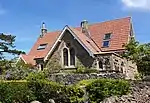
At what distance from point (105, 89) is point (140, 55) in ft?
49.2

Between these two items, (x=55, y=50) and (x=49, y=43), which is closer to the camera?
(x=55, y=50)

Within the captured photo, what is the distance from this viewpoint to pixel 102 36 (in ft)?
145

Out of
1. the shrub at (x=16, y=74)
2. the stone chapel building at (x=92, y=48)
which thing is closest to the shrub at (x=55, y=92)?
the shrub at (x=16, y=74)

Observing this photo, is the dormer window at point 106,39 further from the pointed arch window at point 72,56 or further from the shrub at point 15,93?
the shrub at point 15,93

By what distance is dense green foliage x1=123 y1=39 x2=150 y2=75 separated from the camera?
111ft

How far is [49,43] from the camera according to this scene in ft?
157

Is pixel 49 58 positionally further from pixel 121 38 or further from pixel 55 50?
pixel 121 38

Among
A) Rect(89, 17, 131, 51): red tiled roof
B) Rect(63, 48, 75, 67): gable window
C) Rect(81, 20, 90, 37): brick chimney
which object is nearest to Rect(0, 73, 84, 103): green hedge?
Rect(63, 48, 75, 67): gable window

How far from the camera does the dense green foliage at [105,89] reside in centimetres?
2123

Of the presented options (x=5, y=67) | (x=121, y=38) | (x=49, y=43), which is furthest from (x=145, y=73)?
(x=49, y=43)

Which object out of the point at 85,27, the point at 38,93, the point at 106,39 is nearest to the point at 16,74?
the point at 38,93

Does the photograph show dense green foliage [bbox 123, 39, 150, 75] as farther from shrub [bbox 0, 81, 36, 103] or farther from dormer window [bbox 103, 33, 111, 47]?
shrub [bbox 0, 81, 36, 103]

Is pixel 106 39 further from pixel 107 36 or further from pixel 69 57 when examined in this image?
pixel 69 57

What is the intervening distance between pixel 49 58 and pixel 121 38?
9.30 meters
